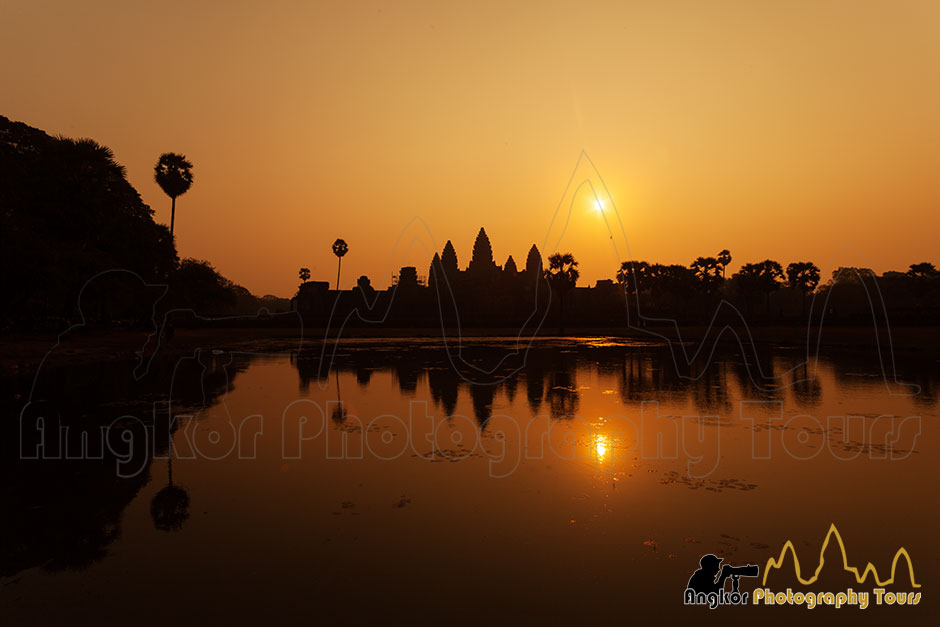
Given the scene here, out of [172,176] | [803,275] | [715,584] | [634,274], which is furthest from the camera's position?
[634,274]

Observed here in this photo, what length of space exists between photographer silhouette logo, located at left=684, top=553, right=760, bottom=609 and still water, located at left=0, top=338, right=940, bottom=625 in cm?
13

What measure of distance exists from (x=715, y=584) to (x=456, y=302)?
114263mm

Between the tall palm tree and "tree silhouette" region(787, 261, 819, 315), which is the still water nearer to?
the tall palm tree

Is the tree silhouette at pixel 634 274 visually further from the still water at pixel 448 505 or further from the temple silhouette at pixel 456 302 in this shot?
the still water at pixel 448 505

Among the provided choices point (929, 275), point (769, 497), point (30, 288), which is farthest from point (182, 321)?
point (929, 275)

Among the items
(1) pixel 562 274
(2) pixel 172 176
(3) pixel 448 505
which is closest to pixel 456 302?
(1) pixel 562 274

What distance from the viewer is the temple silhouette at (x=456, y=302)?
344 feet

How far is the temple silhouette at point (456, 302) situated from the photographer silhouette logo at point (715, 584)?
84.2 meters

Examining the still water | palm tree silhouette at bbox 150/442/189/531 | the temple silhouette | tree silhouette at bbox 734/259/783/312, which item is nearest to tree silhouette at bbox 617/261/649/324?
the temple silhouette

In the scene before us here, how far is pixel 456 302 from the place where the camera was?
120 m

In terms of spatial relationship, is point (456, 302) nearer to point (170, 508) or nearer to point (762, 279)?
point (762, 279)

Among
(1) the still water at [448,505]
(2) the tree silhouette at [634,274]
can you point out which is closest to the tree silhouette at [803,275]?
(2) the tree silhouette at [634,274]

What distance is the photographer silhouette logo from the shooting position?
19.2 ft

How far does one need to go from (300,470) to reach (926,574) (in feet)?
29.0
